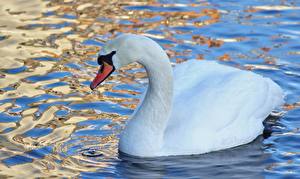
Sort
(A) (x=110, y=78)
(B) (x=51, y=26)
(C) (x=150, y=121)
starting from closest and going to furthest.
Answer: (C) (x=150, y=121) → (A) (x=110, y=78) → (B) (x=51, y=26)

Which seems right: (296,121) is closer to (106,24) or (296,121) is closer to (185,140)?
(185,140)

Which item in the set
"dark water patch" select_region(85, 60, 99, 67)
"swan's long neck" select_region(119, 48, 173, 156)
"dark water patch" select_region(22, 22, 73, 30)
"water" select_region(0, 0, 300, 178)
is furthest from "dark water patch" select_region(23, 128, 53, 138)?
"dark water patch" select_region(22, 22, 73, 30)

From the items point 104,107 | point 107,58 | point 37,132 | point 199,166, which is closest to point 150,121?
point 199,166

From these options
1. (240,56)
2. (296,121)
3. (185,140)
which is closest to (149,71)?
(185,140)

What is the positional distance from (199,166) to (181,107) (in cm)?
76

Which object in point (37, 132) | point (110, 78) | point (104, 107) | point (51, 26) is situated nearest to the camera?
point (37, 132)

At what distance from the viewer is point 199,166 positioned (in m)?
9.91

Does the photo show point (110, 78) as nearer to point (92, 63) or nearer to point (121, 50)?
point (92, 63)

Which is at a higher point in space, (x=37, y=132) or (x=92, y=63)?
(x=92, y=63)

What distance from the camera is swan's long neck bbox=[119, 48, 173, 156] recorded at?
32.8 ft

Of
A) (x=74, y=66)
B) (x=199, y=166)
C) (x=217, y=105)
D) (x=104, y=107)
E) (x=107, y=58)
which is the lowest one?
(x=199, y=166)

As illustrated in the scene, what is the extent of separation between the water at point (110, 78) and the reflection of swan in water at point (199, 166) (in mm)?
10

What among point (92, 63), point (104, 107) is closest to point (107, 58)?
point (104, 107)

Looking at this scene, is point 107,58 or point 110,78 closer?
point 107,58
